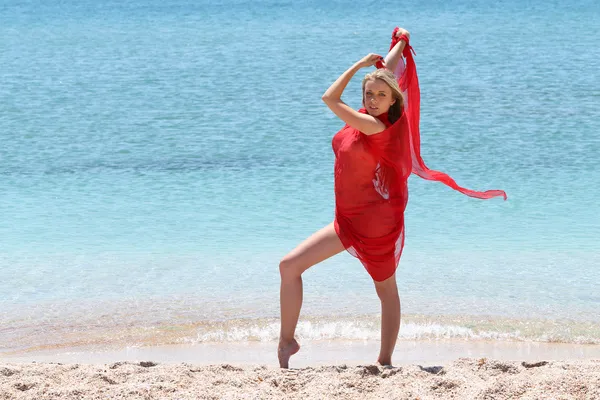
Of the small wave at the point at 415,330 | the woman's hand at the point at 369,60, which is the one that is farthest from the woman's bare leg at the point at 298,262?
the small wave at the point at 415,330

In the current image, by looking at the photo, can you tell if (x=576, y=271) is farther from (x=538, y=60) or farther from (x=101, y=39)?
(x=101, y=39)

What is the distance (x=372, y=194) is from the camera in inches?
162

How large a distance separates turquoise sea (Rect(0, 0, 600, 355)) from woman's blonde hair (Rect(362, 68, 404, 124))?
1.69 meters

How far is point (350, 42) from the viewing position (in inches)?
741

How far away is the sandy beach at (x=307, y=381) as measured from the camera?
150 inches

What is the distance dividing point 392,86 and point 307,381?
55.0 inches

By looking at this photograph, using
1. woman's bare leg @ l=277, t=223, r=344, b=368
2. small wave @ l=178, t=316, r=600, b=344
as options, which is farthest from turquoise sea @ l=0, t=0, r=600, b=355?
woman's bare leg @ l=277, t=223, r=344, b=368

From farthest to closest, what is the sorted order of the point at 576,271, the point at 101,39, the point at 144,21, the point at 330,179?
the point at 144,21, the point at 101,39, the point at 330,179, the point at 576,271

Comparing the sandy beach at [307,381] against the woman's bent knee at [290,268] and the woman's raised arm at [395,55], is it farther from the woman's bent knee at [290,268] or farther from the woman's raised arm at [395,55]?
the woman's raised arm at [395,55]

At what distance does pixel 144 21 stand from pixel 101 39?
5028 millimetres

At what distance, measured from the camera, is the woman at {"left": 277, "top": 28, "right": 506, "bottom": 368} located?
13.2 feet

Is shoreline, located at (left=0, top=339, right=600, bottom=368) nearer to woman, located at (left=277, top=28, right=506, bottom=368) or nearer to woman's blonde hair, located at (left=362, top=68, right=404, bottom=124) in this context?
woman, located at (left=277, top=28, right=506, bottom=368)

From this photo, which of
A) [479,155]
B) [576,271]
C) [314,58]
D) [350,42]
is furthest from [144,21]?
[576,271]

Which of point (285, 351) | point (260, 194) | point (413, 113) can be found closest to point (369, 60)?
point (413, 113)
